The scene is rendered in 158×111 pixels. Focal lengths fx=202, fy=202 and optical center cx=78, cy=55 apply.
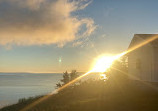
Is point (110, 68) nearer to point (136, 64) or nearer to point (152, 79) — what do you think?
point (136, 64)

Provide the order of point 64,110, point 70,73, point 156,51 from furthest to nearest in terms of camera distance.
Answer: point 70,73, point 156,51, point 64,110

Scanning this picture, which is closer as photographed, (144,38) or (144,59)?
(144,59)

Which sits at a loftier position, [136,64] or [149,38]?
[149,38]

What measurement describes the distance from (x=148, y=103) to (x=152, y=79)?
8855mm

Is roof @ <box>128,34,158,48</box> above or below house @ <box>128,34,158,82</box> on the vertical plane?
above

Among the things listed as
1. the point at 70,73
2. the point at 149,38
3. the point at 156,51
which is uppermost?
the point at 149,38

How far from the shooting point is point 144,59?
25.0m

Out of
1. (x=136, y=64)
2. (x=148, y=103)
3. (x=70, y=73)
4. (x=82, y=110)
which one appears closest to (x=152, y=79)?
(x=136, y=64)

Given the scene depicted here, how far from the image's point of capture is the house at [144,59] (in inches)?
904

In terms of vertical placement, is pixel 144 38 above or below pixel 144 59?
above

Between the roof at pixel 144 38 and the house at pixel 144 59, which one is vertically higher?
the roof at pixel 144 38

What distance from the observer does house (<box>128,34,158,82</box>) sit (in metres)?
23.0

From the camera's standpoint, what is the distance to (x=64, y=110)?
14305 millimetres

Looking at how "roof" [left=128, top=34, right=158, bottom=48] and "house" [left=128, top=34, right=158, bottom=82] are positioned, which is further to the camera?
"roof" [left=128, top=34, right=158, bottom=48]
